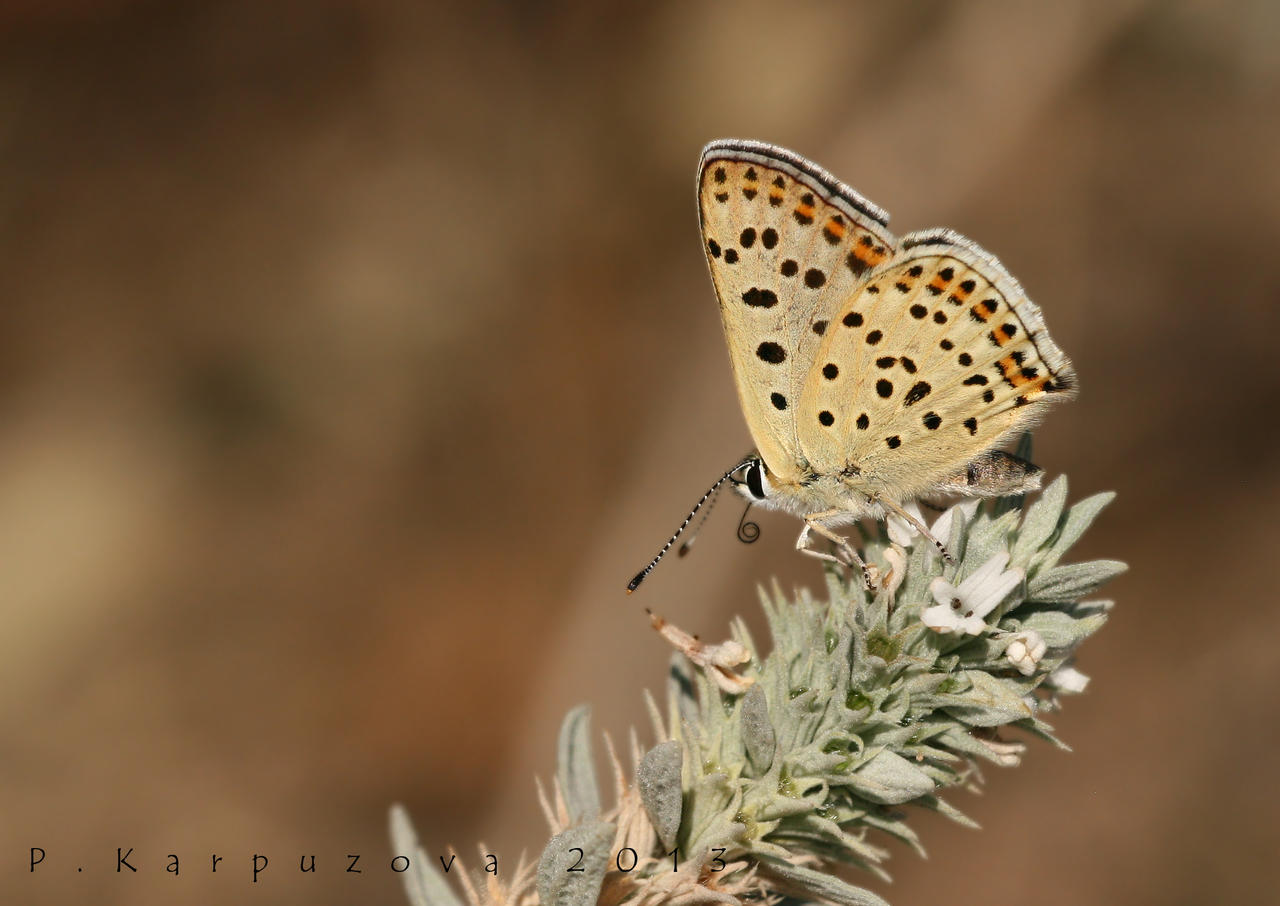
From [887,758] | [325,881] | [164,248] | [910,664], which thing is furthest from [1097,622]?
[164,248]

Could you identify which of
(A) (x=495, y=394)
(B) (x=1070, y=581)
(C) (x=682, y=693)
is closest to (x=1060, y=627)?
(B) (x=1070, y=581)

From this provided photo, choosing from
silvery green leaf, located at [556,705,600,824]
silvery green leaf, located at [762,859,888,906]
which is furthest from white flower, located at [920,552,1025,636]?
silvery green leaf, located at [556,705,600,824]

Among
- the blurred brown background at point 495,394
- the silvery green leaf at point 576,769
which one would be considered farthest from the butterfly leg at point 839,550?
the blurred brown background at point 495,394

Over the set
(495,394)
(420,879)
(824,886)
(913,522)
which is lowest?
(824,886)

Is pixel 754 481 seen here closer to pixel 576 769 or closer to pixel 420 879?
pixel 576 769

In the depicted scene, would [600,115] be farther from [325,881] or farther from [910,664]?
[910,664]

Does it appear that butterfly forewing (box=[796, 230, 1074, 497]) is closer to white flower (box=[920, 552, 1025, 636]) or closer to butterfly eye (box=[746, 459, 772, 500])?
butterfly eye (box=[746, 459, 772, 500])
